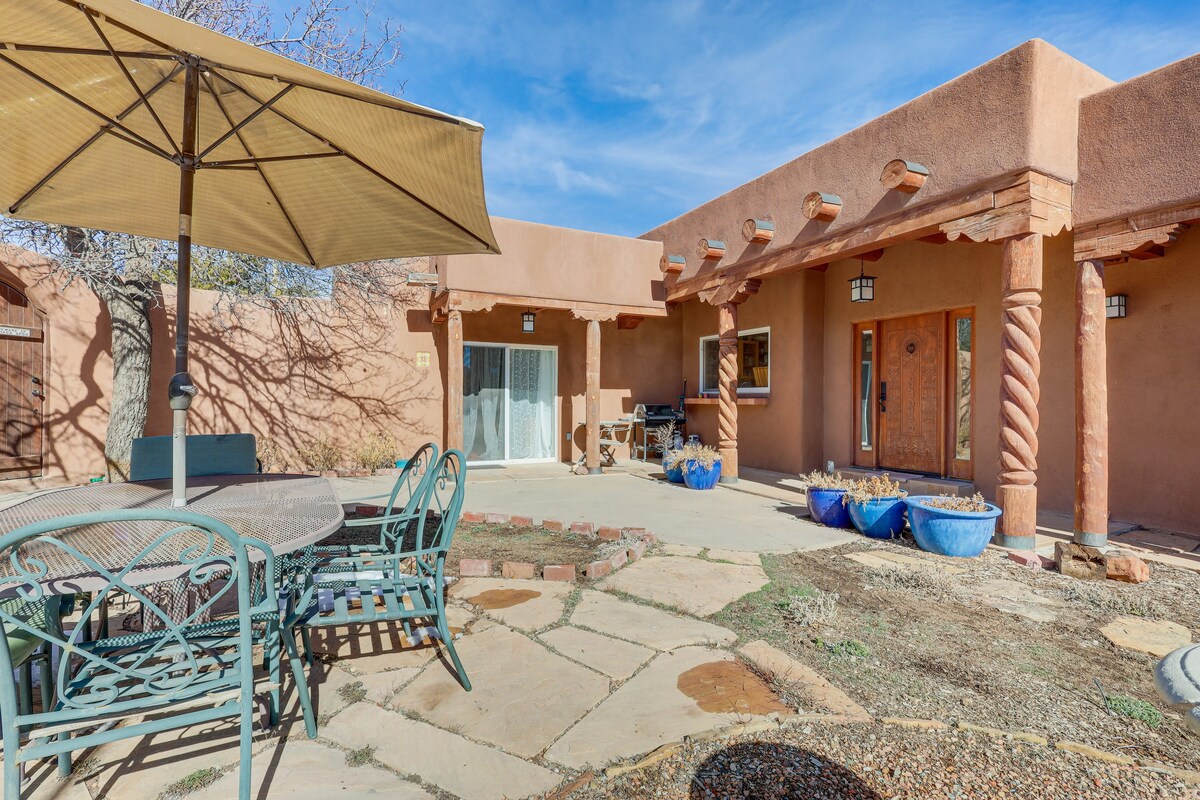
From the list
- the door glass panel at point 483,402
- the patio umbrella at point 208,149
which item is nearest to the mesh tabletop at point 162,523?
the patio umbrella at point 208,149

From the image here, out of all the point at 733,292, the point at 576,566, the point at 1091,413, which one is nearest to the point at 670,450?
the point at 733,292

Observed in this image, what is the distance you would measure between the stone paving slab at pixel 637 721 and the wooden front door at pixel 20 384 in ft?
24.8

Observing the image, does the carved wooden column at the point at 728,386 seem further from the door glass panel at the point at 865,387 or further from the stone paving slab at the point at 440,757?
the stone paving slab at the point at 440,757

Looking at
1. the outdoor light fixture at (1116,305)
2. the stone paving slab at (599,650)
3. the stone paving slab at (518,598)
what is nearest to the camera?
the stone paving slab at (599,650)

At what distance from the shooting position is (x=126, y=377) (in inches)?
262

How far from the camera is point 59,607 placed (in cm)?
187

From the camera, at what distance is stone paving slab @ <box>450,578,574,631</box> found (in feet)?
9.66

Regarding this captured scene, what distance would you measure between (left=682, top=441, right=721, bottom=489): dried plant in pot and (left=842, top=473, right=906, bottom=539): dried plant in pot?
2169mm

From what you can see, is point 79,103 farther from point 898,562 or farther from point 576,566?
point 898,562

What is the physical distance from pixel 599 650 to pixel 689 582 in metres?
1.10

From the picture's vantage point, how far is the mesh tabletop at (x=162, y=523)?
4.83 feet

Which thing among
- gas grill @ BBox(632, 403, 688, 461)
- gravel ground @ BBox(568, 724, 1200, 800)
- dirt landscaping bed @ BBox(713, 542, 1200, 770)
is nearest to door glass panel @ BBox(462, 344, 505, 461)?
gas grill @ BBox(632, 403, 688, 461)

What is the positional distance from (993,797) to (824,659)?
0.88m

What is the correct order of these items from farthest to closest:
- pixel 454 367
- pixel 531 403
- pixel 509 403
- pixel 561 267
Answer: pixel 531 403 → pixel 509 403 → pixel 561 267 → pixel 454 367
